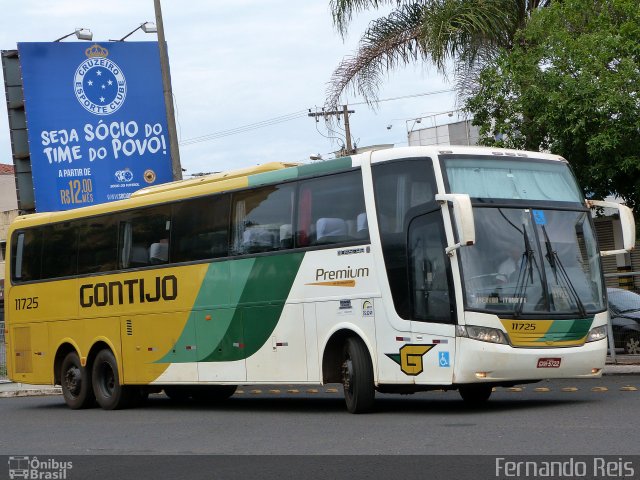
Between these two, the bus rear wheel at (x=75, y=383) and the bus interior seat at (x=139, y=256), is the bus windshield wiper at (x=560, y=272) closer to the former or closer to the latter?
the bus interior seat at (x=139, y=256)

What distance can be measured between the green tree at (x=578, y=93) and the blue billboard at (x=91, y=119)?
9005 millimetres

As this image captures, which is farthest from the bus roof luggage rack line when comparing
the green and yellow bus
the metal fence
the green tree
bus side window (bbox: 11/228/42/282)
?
the metal fence

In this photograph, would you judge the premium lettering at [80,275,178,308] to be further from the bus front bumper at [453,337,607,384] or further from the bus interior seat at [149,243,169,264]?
the bus front bumper at [453,337,607,384]

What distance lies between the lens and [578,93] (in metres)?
22.7

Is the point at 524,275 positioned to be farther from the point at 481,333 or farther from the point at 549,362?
the point at 549,362

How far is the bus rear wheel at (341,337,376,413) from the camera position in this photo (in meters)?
15.4

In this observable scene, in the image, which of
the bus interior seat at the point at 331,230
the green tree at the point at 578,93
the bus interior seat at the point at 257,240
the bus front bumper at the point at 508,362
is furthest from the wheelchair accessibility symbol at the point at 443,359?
the green tree at the point at 578,93

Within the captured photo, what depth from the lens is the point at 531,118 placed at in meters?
24.6

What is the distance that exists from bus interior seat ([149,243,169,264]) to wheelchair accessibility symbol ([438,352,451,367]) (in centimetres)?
571

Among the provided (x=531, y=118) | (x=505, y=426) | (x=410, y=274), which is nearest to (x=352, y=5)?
(x=531, y=118)

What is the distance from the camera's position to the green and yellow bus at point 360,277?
14.6 metres

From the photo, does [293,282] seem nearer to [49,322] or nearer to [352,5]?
[49,322]

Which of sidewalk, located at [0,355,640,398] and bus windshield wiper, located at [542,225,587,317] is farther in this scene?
sidewalk, located at [0,355,640,398]
